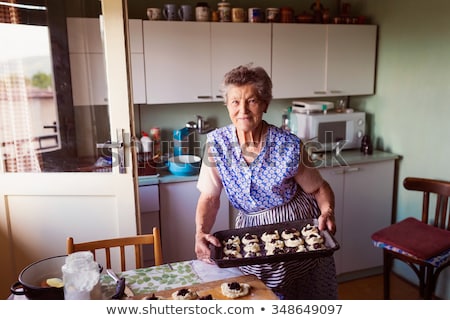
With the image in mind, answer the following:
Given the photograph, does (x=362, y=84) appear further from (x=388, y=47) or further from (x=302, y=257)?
(x=302, y=257)

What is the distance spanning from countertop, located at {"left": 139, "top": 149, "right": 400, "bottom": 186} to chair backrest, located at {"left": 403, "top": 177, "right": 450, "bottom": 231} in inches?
12.8

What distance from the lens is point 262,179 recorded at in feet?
5.82

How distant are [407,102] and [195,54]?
4.87 feet

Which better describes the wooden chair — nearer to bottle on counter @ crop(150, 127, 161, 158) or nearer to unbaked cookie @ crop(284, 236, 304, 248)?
unbaked cookie @ crop(284, 236, 304, 248)

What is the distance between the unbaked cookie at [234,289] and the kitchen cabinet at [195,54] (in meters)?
1.65

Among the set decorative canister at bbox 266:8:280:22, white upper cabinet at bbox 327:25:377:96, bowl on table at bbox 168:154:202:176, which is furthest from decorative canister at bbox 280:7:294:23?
bowl on table at bbox 168:154:202:176

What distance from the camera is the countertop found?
2613mm

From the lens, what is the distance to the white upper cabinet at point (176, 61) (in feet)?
8.75

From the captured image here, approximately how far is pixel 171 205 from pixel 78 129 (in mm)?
712

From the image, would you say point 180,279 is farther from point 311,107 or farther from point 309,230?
point 311,107

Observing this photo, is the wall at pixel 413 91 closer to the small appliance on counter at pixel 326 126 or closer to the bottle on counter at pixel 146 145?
the small appliance on counter at pixel 326 126

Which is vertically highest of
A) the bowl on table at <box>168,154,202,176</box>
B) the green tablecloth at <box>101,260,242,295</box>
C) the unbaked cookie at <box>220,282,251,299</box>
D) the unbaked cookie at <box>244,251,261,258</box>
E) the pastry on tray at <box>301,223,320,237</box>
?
the bowl on table at <box>168,154,202,176</box>

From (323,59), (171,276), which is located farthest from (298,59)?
(171,276)
